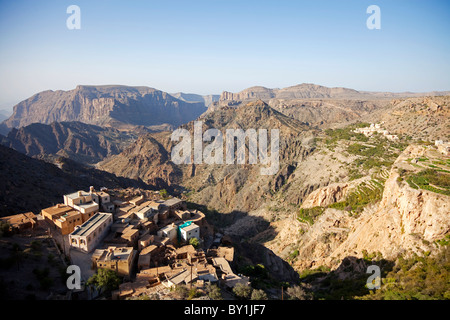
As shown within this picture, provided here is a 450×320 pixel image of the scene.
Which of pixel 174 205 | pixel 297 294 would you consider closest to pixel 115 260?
pixel 174 205

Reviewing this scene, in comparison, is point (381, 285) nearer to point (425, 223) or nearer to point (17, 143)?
point (425, 223)

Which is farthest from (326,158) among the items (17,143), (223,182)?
(17,143)

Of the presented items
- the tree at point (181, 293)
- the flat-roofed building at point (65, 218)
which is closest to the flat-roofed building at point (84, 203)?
the flat-roofed building at point (65, 218)

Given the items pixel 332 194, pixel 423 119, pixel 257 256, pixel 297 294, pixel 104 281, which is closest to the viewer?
pixel 104 281

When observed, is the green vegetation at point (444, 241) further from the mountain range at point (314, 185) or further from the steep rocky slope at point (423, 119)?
the steep rocky slope at point (423, 119)

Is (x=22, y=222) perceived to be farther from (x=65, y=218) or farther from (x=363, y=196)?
(x=363, y=196)
